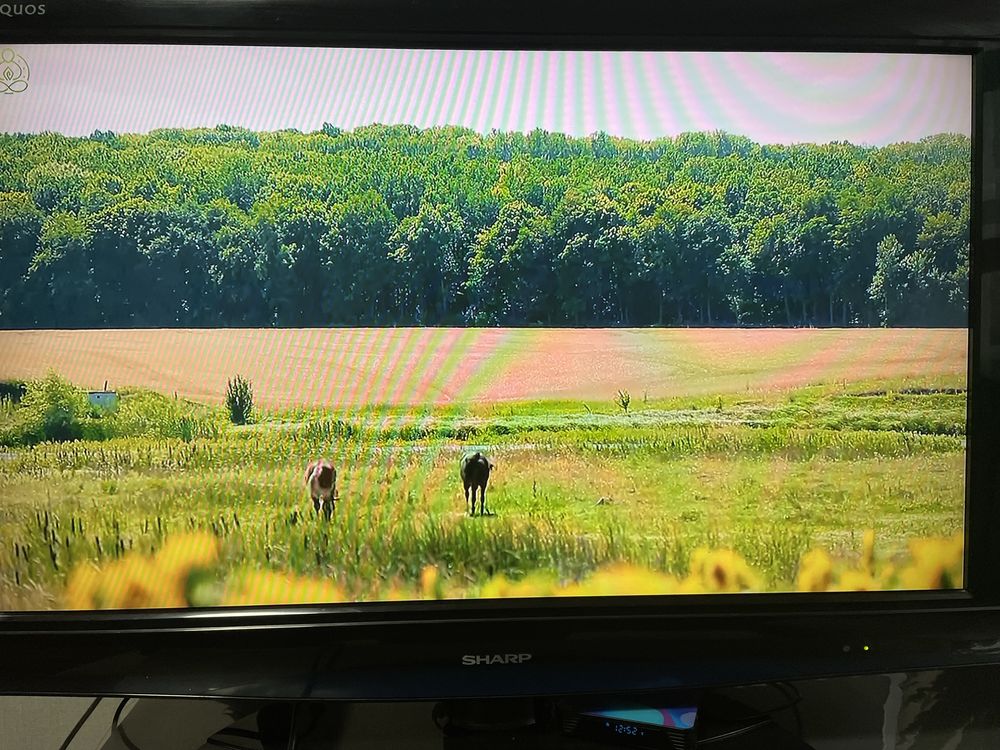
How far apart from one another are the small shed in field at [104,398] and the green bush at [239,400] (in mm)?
110

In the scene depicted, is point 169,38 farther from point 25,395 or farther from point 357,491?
point 357,491

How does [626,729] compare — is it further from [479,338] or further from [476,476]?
[479,338]

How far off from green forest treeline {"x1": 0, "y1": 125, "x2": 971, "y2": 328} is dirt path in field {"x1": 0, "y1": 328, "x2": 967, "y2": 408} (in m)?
0.02

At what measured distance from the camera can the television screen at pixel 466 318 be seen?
856mm

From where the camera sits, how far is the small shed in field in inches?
33.8

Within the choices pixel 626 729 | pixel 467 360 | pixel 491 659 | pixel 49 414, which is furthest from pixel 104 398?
pixel 626 729

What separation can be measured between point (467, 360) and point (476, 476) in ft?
0.39

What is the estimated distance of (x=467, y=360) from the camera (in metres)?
0.88

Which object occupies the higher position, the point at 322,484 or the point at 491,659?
the point at 322,484

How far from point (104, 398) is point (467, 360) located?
361 mm

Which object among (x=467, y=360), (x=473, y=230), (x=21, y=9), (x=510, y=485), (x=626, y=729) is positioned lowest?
(x=626, y=729)

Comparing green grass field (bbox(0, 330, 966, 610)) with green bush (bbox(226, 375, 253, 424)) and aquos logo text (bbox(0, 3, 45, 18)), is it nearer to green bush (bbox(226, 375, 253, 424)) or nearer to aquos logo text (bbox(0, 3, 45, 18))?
green bush (bbox(226, 375, 253, 424))

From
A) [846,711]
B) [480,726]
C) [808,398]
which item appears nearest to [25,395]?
[480,726]

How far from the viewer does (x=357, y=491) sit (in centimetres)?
88
